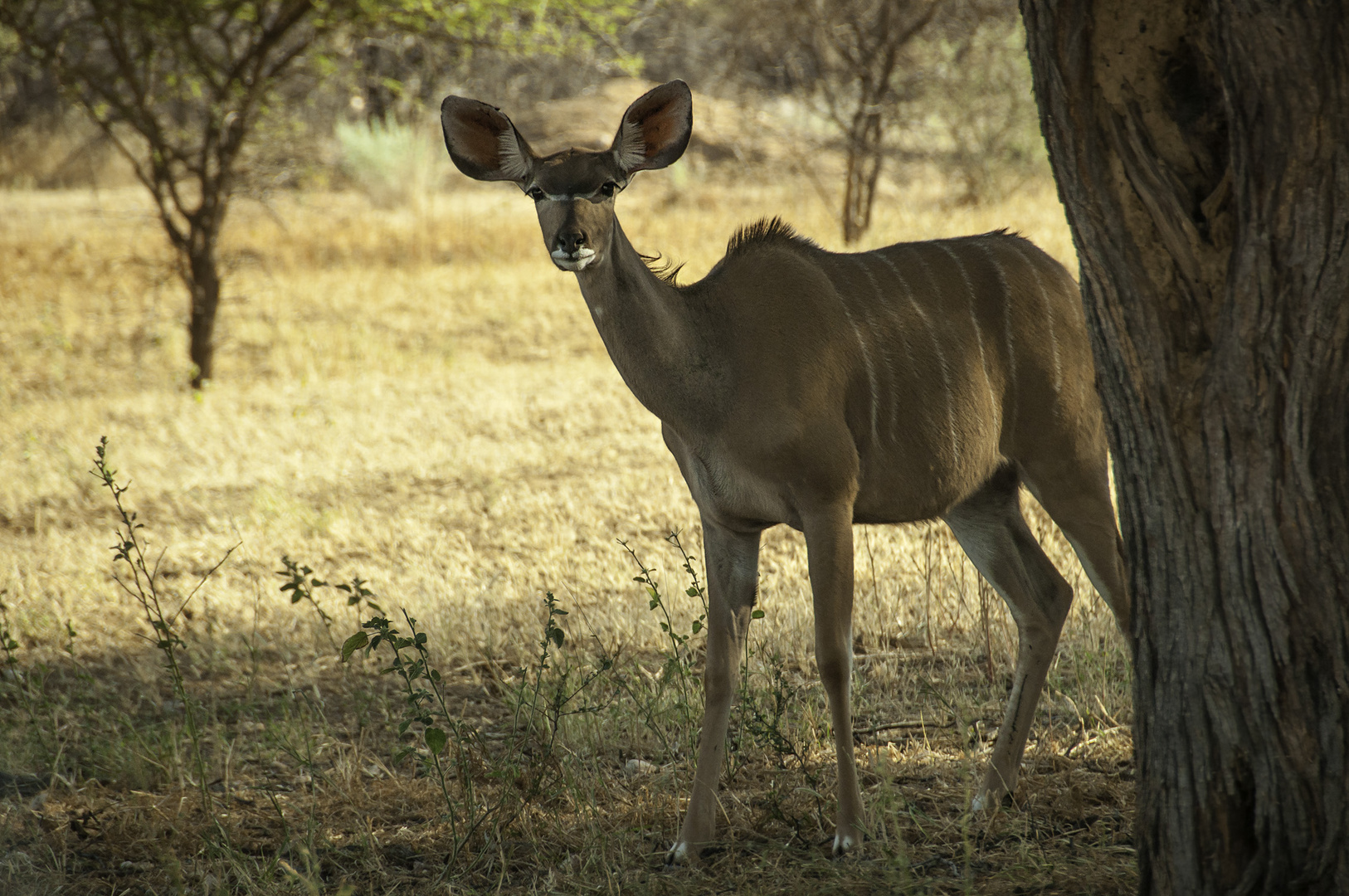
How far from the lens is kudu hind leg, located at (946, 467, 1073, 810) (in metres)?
4.10

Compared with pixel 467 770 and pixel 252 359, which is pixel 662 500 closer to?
pixel 467 770

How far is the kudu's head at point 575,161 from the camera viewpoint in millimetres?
3680

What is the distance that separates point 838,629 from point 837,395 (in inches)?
28.4

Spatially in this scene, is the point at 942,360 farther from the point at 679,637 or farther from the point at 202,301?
the point at 202,301

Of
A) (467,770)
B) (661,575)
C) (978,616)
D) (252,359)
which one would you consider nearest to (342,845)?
(467,770)

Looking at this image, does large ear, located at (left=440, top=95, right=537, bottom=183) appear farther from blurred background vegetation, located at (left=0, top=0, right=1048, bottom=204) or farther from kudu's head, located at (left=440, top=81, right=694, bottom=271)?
blurred background vegetation, located at (left=0, top=0, right=1048, bottom=204)

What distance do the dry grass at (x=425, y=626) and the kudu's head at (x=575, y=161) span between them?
1.52m

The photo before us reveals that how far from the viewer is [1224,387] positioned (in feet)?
8.53

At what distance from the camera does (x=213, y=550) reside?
7250 mm

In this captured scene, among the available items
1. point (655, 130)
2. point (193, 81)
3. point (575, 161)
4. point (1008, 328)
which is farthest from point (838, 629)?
point (193, 81)

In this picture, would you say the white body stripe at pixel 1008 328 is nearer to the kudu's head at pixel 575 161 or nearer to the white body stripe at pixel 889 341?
A: the white body stripe at pixel 889 341

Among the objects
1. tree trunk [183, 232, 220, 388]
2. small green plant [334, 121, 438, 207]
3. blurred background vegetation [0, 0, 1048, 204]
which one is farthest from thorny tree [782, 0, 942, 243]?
tree trunk [183, 232, 220, 388]

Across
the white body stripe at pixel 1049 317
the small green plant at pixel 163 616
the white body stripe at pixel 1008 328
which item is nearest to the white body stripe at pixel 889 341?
the white body stripe at pixel 1008 328

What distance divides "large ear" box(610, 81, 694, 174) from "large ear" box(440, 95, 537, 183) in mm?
296
